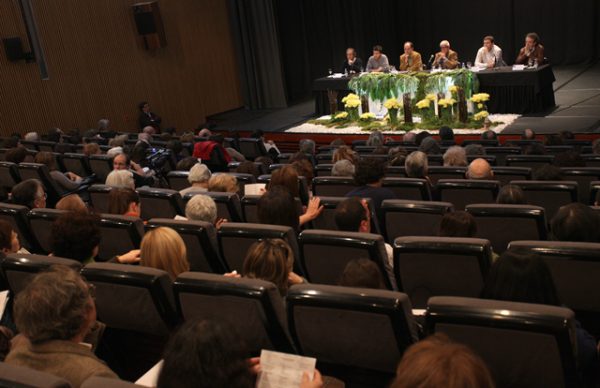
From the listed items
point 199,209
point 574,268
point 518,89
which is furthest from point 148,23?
point 574,268

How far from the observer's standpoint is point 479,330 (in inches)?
78.1

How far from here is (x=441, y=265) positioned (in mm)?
2814

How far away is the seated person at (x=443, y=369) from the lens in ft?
4.35

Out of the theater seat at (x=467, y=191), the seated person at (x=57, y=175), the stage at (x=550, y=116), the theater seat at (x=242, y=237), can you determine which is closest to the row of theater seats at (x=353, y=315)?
the theater seat at (x=242, y=237)

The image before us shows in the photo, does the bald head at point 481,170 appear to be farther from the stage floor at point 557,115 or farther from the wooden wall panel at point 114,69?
the wooden wall panel at point 114,69

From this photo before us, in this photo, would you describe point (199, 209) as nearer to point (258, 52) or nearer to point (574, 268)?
point (574, 268)

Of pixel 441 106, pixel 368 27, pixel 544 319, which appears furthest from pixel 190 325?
pixel 368 27

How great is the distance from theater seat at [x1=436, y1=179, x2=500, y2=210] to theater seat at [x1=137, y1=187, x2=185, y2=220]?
183 cm

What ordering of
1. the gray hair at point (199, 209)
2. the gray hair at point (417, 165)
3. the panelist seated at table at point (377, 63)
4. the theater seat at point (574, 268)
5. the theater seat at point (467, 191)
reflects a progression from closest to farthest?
the theater seat at point (574, 268) < the gray hair at point (199, 209) < the theater seat at point (467, 191) < the gray hair at point (417, 165) < the panelist seated at table at point (377, 63)

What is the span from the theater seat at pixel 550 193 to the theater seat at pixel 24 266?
276 centimetres

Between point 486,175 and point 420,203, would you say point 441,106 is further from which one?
point 420,203

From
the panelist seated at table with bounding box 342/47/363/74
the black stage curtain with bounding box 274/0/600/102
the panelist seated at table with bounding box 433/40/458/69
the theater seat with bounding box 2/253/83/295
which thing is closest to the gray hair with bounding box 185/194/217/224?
the theater seat with bounding box 2/253/83/295

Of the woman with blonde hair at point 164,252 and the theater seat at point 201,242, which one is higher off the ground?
the woman with blonde hair at point 164,252

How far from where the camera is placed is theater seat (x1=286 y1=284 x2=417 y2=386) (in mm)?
2131
